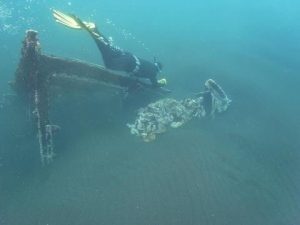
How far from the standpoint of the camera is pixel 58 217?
673cm

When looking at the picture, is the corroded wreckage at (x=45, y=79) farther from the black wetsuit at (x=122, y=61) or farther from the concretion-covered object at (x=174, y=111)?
the concretion-covered object at (x=174, y=111)

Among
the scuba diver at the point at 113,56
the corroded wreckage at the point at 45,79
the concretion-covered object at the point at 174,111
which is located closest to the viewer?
the corroded wreckage at the point at 45,79

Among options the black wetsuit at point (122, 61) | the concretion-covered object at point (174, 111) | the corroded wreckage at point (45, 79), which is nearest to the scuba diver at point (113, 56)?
the black wetsuit at point (122, 61)

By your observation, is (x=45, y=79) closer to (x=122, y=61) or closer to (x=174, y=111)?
(x=122, y=61)

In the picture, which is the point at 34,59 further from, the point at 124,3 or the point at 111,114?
the point at 124,3

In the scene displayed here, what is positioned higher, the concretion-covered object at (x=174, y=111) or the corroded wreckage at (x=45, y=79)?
the corroded wreckage at (x=45, y=79)

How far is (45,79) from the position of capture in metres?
7.71

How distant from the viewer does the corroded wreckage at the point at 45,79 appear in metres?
7.49

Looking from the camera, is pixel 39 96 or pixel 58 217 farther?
pixel 39 96

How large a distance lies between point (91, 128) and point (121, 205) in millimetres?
2515

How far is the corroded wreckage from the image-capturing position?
24.6 feet

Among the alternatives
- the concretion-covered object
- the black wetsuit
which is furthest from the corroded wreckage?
the concretion-covered object

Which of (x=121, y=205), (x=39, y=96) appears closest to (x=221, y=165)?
(x=121, y=205)

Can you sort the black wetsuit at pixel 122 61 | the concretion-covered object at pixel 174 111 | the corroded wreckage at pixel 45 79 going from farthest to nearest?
the concretion-covered object at pixel 174 111, the black wetsuit at pixel 122 61, the corroded wreckage at pixel 45 79
